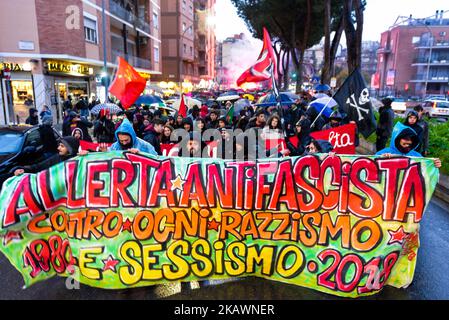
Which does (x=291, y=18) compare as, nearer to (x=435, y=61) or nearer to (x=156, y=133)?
(x=156, y=133)

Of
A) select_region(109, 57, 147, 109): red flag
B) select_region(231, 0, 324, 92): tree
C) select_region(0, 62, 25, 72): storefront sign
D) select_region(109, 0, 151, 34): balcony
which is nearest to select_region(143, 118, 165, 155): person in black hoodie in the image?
select_region(109, 57, 147, 109): red flag

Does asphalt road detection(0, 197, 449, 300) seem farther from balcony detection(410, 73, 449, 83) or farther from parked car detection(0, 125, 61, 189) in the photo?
balcony detection(410, 73, 449, 83)

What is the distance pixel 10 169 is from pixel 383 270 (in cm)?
591

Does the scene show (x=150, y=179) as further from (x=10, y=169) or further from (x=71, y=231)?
(x=10, y=169)

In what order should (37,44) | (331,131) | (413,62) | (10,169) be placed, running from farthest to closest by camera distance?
1. (413,62)
2. (37,44)
3. (331,131)
4. (10,169)

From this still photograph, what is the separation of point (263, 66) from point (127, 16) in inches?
1051

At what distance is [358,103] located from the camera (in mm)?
6668

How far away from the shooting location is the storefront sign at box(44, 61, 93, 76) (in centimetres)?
2115

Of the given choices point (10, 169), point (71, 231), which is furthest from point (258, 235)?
point (10, 169)

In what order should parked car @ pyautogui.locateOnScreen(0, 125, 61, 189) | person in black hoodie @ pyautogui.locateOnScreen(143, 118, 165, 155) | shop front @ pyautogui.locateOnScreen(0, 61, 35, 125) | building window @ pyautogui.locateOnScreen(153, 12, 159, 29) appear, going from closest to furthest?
1. parked car @ pyautogui.locateOnScreen(0, 125, 61, 189)
2. person in black hoodie @ pyautogui.locateOnScreen(143, 118, 165, 155)
3. shop front @ pyautogui.locateOnScreen(0, 61, 35, 125)
4. building window @ pyautogui.locateOnScreen(153, 12, 159, 29)

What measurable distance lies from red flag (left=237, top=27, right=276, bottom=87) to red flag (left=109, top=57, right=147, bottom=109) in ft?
8.41

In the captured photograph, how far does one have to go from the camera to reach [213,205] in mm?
3646

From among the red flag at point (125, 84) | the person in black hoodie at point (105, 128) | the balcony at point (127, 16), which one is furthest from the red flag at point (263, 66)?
the balcony at point (127, 16)

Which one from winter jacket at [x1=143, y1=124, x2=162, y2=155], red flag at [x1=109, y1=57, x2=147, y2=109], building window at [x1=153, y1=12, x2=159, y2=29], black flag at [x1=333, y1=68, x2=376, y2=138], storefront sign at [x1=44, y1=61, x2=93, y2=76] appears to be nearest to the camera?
winter jacket at [x1=143, y1=124, x2=162, y2=155]
